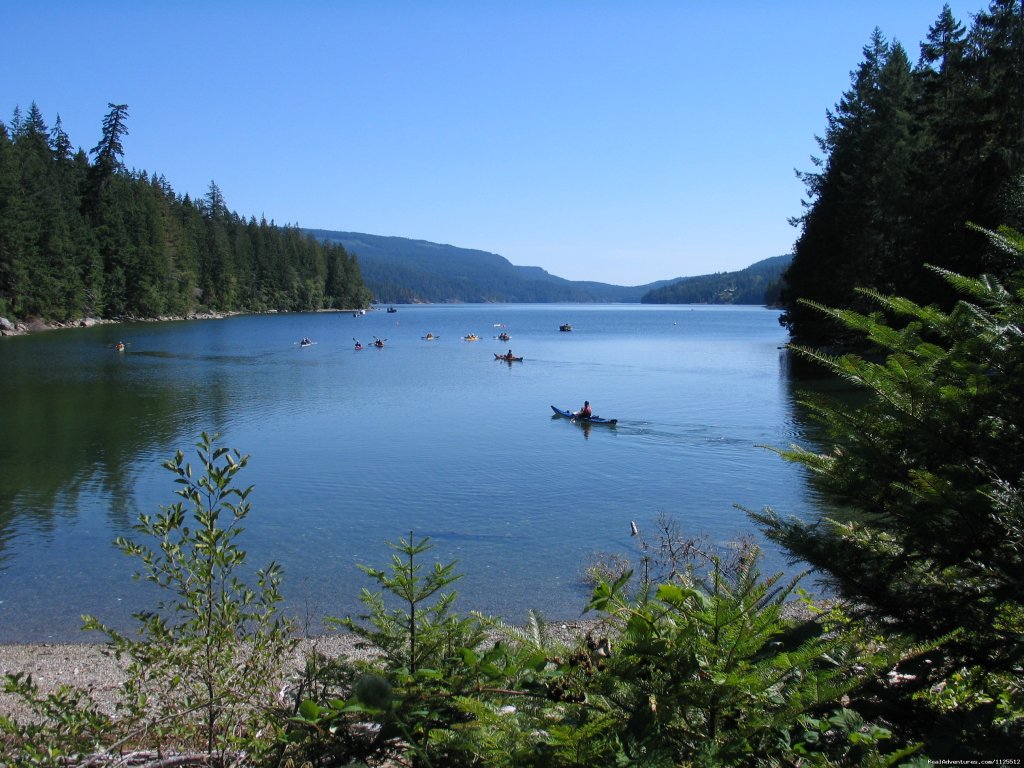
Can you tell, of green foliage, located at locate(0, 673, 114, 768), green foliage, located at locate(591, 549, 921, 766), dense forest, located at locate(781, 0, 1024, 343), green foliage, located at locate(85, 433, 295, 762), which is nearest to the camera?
green foliage, located at locate(591, 549, 921, 766)

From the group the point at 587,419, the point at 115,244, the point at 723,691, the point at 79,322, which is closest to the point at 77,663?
the point at 723,691

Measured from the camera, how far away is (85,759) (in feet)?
10.3

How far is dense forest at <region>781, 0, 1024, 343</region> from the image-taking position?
23.7m

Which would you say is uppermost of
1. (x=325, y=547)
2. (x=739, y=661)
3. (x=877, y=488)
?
(x=877, y=488)

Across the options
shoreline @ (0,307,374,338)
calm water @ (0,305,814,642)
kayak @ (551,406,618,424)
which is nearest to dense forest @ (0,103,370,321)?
shoreline @ (0,307,374,338)

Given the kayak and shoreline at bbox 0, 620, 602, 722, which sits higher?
the kayak

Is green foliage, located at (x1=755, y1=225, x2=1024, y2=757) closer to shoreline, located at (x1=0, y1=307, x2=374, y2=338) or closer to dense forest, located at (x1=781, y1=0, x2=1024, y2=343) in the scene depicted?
dense forest, located at (x1=781, y1=0, x2=1024, y2=343)

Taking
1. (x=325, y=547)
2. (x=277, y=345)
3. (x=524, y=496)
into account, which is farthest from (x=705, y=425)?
(x=277, y=345)

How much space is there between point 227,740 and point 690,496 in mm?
15314

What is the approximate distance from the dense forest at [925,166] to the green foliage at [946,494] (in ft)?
38.1

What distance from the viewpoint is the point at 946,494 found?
7.41 feet

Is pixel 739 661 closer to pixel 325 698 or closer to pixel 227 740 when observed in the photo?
pixel 325 698

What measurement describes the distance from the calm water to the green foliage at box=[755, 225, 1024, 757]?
8195mm

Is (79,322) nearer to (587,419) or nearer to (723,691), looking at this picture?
(587,419)
